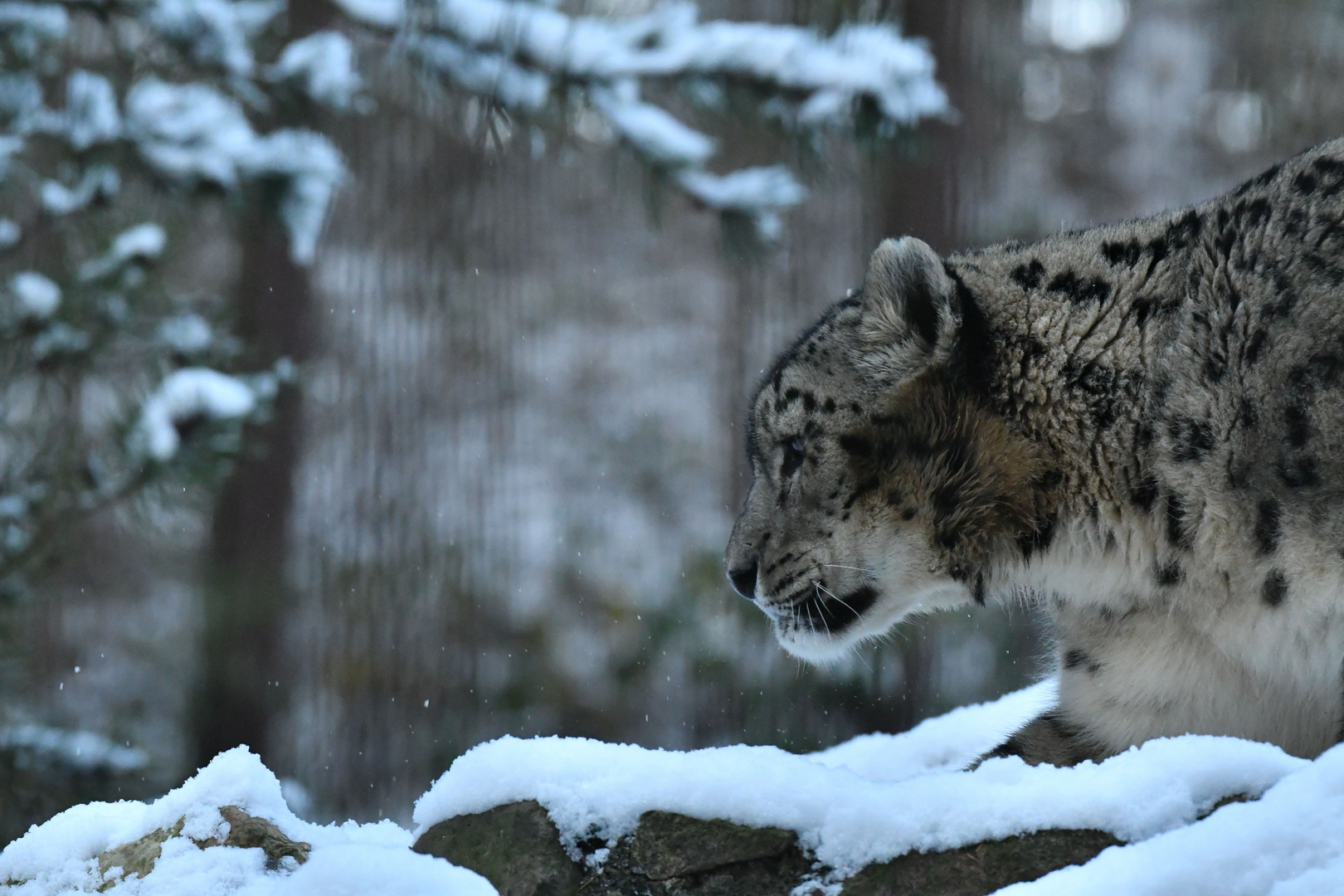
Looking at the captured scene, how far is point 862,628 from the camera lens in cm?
305

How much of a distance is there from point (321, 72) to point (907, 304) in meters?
2.52

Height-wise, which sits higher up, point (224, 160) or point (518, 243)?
point (224, 160)

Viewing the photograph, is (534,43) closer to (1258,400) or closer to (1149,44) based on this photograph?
(1258,400)

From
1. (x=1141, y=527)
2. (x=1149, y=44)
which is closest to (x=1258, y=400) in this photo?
(x=1141, y=527)

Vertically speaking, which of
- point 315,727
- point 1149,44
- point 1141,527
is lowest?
point 315,727

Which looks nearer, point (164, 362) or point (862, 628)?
point (862, 628)

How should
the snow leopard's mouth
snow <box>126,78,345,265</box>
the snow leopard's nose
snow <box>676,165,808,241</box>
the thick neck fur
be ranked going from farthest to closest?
1. snow <box>676,165,808,241</box>
2. snow <box>126,78,345,265</box>
3. the snow leopard's nose
4. the snow leopard's mouth
5. the thick neck fur

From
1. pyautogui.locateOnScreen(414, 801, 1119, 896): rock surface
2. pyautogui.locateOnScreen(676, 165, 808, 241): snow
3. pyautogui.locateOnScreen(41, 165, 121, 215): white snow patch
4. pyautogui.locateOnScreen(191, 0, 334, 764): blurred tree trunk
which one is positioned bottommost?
pyautogui.locateOnScreen(191, 0, 334, 764): blurred tree trunk

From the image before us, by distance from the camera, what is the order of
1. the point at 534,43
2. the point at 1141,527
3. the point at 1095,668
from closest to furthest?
the point at 1141,527, the point at 1095,668, the point at 534,43

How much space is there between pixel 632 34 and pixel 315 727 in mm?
4953

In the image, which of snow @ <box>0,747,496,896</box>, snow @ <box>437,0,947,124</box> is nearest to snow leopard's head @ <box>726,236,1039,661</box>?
snow @ <box>0,747,496,896</box>

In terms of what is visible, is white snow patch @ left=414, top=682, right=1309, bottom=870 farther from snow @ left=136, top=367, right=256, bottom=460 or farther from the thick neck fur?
snow @ left=136, top=367, right=256, bottom=460

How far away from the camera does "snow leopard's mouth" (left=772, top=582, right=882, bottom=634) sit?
9.81 feet

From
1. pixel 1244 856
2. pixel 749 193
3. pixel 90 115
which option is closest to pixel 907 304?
pixel 1244 856
